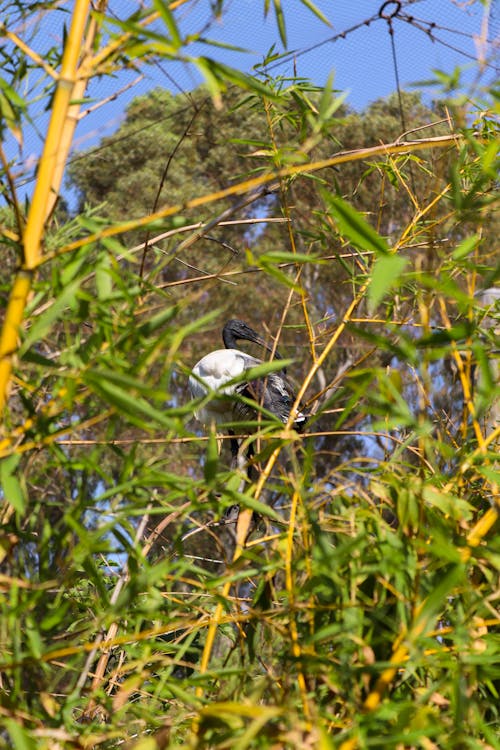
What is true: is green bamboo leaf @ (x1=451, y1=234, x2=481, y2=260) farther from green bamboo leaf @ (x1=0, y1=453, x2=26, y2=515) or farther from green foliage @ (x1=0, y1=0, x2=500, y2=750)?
green bamboo leaf @ (x1=0, y1=453, x2=26, y2=515)

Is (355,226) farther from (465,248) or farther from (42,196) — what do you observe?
(42,196)

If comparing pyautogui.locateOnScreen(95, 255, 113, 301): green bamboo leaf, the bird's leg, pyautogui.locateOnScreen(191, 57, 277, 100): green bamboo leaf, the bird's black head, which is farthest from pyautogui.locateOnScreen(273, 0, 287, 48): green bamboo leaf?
the bird's black head

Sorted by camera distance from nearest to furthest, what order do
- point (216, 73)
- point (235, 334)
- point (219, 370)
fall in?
point (216, 73) → point (219, 370) → point (235, 334)

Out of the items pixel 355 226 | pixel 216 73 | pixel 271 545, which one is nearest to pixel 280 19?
pixel 216 73

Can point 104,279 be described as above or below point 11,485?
above

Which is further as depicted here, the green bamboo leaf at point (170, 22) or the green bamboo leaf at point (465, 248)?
the green bamboo leaf at point (465, 248)

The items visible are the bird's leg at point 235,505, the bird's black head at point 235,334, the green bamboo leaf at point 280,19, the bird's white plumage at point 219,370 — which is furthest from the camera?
the bird's black head at point 235,334

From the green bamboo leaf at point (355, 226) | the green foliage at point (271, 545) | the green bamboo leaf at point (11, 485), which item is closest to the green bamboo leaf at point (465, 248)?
the green foliage at point (271, 545)

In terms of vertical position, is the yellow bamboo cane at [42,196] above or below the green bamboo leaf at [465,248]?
above

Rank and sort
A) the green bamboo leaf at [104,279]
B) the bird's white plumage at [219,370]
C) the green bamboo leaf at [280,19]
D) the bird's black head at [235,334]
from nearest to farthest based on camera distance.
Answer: the green bamboo leaf at [104,279]
the green bamboo leaf at [280,19]
the bird's white plumage at [219,370]
the bird's black head at [235,334]

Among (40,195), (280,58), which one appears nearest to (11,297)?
(40,195)

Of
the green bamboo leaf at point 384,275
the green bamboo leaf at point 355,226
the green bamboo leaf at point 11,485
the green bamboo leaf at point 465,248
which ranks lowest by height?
the green bamboo leaf at point 11,485

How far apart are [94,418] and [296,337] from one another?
879cm

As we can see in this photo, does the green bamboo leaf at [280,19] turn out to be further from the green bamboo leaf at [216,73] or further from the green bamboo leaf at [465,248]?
the green bamboo leaf at [465,248]
